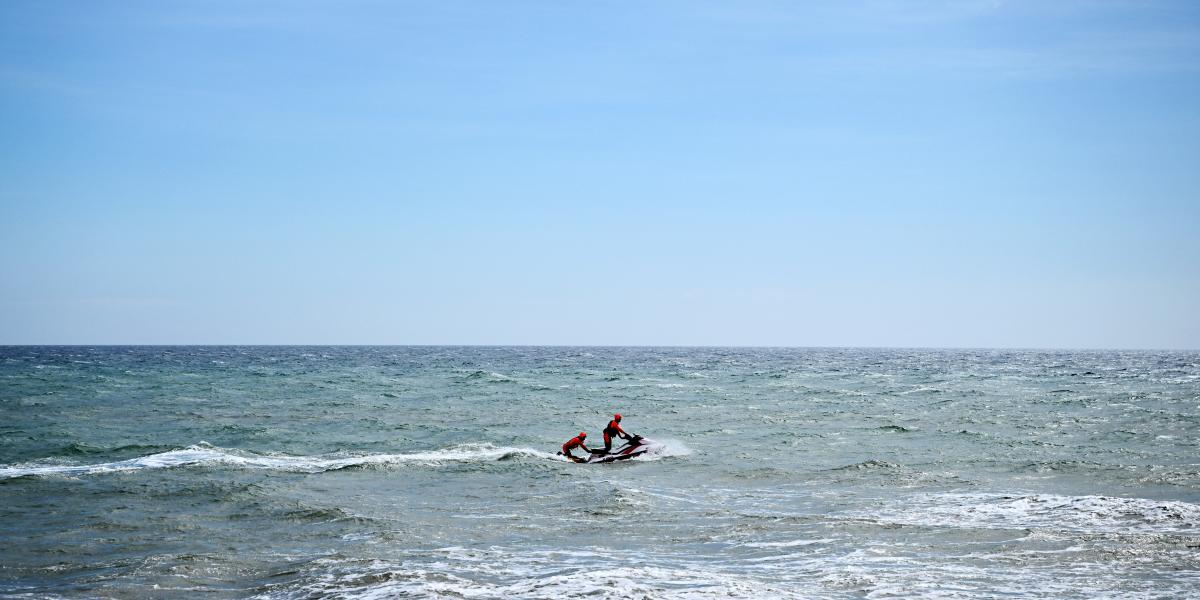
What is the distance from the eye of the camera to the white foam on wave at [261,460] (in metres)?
19.5

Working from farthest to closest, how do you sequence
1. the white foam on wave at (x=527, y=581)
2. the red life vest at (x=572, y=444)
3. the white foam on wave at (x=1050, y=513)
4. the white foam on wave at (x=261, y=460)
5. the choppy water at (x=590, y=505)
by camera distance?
the red life vest at (x=572, y=444) → the white foam on wave at (x=261, y=460) → the white foam on wave at (x=1050, y=513) → the choppy water at (x=590, y=505) → the white foam on wave at (x=527, y=581)

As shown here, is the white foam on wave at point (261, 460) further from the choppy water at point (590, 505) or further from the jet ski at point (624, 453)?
the jet ski at point (624, 453)

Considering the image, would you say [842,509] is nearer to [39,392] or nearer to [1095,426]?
[1095,426]

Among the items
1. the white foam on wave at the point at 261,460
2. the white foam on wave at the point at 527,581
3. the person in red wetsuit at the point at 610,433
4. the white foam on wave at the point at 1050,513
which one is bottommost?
the white foam on wave at the point at 261,460

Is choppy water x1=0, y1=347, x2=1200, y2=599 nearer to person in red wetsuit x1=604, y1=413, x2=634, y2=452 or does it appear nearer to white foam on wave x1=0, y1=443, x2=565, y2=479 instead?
white foam on wave x1=0, y1=443, x2=565, y2=479

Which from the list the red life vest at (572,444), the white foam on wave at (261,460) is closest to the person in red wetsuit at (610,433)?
the red life vest at (572,444)

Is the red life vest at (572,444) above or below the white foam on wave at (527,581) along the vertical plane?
above

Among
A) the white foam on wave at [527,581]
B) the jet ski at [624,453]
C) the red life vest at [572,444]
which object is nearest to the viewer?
the white foam on wave at [527,581]

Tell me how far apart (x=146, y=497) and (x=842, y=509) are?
13362 millimetres

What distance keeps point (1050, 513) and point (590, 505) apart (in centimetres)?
813

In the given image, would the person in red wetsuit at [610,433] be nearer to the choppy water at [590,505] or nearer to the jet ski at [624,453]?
the jet ski at [624,453]

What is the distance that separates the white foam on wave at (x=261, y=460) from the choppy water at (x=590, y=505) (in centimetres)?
13

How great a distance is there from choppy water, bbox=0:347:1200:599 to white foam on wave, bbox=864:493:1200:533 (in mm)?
75

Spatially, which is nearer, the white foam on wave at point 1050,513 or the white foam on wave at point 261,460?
the white foam on wave at point 1050,513
